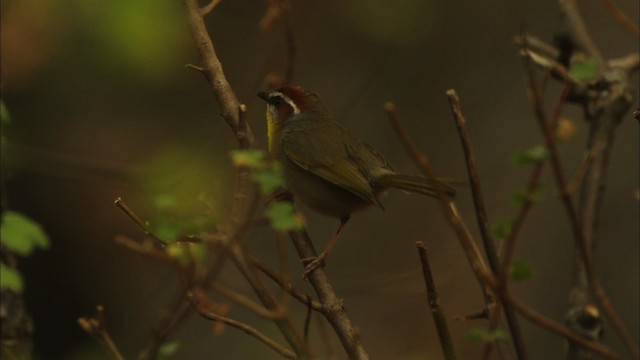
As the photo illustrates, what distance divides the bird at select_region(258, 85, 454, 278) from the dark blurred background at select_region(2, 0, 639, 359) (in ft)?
2.64

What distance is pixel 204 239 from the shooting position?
2.42m

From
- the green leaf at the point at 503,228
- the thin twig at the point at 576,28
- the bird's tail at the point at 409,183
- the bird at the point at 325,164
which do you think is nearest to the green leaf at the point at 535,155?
the green leaf at the point at 503,228

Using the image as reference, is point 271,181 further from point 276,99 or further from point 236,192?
point 276,99

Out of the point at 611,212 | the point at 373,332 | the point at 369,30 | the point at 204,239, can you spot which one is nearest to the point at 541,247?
the point at 611,212

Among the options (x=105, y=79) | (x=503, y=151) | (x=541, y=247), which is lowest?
(x=541, y=247)

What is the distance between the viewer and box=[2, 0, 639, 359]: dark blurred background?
20.2 feet

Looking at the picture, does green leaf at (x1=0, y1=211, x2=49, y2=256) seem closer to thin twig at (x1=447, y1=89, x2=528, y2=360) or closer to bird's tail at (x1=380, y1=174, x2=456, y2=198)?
thin twig at (x1=447, y1=89, x2=528, y2=360)

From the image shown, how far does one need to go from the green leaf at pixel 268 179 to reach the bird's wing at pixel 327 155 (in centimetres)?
217

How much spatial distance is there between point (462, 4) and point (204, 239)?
5748 mm

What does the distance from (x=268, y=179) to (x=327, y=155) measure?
243 centimetres

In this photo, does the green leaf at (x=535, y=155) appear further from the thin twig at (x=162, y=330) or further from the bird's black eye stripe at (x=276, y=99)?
the bird's black eye stripe at (x=276, y=99)

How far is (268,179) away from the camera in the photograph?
224cm

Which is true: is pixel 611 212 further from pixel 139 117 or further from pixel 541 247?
pixel 139 117

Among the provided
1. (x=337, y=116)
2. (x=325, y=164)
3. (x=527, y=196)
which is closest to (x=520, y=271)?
(x=527, y=196)
